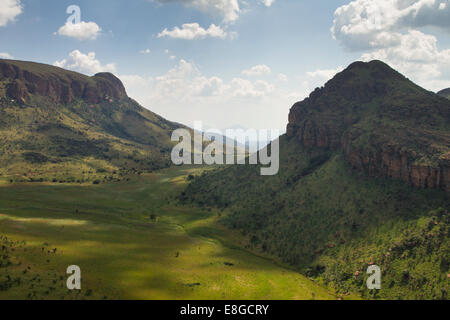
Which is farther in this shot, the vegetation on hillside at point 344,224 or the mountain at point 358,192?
the mountain at point 358,192

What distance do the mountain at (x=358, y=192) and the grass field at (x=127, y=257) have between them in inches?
388

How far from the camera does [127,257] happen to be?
227 feet

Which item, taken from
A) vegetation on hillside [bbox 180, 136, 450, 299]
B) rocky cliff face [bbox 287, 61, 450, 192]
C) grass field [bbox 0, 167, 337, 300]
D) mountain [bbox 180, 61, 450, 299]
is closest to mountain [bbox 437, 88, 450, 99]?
rocky cliff face [bbox 287, 61, 450, 192]

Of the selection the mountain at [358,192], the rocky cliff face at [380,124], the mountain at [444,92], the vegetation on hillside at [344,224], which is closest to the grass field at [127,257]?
the vegetation on hillside at [344,224]

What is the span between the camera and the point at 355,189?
296 ft

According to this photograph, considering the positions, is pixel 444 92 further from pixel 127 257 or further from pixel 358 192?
pixel 127 257

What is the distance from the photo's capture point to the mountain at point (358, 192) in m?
63.4

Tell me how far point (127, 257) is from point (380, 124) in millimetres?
89743

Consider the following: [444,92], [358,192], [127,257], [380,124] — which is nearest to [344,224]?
[358,192]

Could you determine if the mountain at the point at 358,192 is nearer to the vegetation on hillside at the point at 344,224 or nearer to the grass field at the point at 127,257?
the vegetation on hillside at the point at 344,224

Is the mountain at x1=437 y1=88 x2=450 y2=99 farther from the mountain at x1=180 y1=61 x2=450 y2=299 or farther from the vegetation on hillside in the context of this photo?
the vegetation on hillside

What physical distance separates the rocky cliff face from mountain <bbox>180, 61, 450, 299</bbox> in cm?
33

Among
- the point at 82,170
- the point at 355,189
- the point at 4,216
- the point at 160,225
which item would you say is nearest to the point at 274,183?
the point at 355,189
